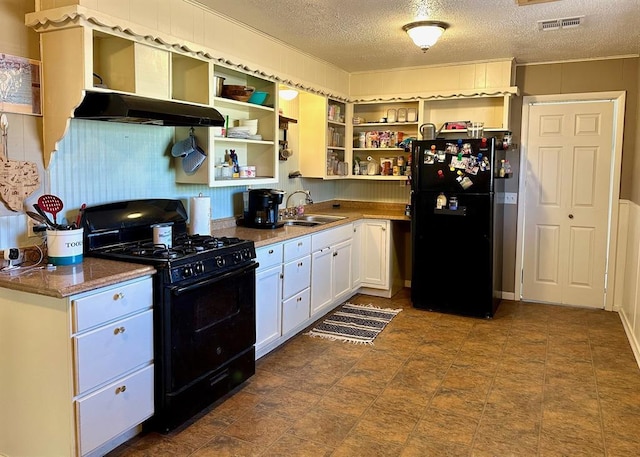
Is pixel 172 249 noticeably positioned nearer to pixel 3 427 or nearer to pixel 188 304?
pixel 188 304

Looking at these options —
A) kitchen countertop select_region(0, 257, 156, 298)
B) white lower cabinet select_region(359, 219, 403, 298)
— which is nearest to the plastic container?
white lower cabinet select_region(359, 219, 403, 298)

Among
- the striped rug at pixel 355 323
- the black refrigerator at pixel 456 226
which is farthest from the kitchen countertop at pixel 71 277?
the black refrigerator at pixel 456 226

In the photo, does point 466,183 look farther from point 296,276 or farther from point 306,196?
point 296,276

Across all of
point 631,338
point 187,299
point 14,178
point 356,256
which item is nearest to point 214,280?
point 187,299

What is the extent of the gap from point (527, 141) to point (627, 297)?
65.5 inches

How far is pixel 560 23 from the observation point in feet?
11.3

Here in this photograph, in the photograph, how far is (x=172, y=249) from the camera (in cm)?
272

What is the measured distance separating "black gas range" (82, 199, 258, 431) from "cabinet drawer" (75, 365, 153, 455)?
8 centimetres

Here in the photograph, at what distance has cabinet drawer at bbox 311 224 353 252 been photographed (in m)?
4.07

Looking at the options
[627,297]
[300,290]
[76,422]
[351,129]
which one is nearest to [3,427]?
[76,422]

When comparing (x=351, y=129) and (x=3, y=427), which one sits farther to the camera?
(x=351, y=129)

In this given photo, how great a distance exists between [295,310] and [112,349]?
174 cm

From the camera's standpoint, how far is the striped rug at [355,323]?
13.1 ft

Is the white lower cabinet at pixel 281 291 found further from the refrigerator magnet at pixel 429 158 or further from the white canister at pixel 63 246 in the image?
the refrigerator magnet at pixel 429 158
